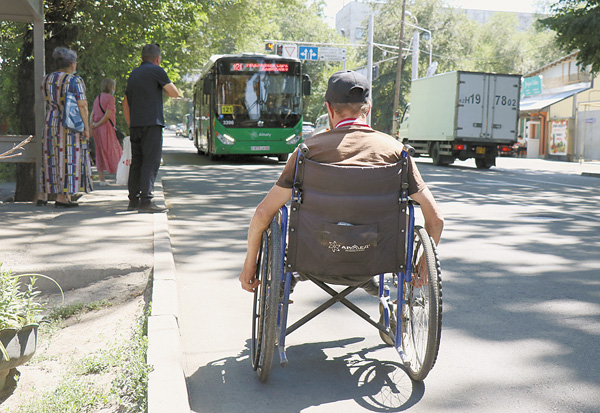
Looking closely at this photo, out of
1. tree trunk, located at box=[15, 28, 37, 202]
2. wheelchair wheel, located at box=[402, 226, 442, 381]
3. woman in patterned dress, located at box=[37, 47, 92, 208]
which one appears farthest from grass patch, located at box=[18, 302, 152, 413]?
tree trunk, located at box=[15, 28, 37, 202]

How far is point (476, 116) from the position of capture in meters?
23.6

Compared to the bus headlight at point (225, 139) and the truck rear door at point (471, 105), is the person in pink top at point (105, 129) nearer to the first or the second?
the bus headlight at point (225, 139)

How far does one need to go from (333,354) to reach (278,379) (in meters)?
0.47

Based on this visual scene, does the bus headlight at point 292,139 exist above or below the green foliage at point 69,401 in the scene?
above

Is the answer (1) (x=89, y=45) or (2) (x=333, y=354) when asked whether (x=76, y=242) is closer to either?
(2) (x=333, y=354)

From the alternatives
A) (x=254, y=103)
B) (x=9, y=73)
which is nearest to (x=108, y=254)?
(x=9, y=73)

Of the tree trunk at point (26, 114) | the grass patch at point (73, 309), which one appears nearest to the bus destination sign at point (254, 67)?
the tree trunk at point (26, 114)

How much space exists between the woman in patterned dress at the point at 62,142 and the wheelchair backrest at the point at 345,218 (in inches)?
232

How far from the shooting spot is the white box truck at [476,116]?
2336 centimetres

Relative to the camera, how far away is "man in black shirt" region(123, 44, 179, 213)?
27.3 ft

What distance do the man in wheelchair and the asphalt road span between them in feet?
1.73

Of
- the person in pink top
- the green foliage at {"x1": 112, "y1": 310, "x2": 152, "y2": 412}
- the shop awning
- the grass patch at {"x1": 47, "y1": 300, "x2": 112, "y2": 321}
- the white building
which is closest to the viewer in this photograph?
the green foliage at {"x1": 112, "y1": 310, "x2": 152, "y2": 412}

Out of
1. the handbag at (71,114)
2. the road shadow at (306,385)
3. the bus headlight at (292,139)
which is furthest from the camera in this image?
the bus headlight at (292,139)

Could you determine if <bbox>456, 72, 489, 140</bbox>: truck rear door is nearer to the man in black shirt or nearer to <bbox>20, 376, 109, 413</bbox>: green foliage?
the man in black shirt
